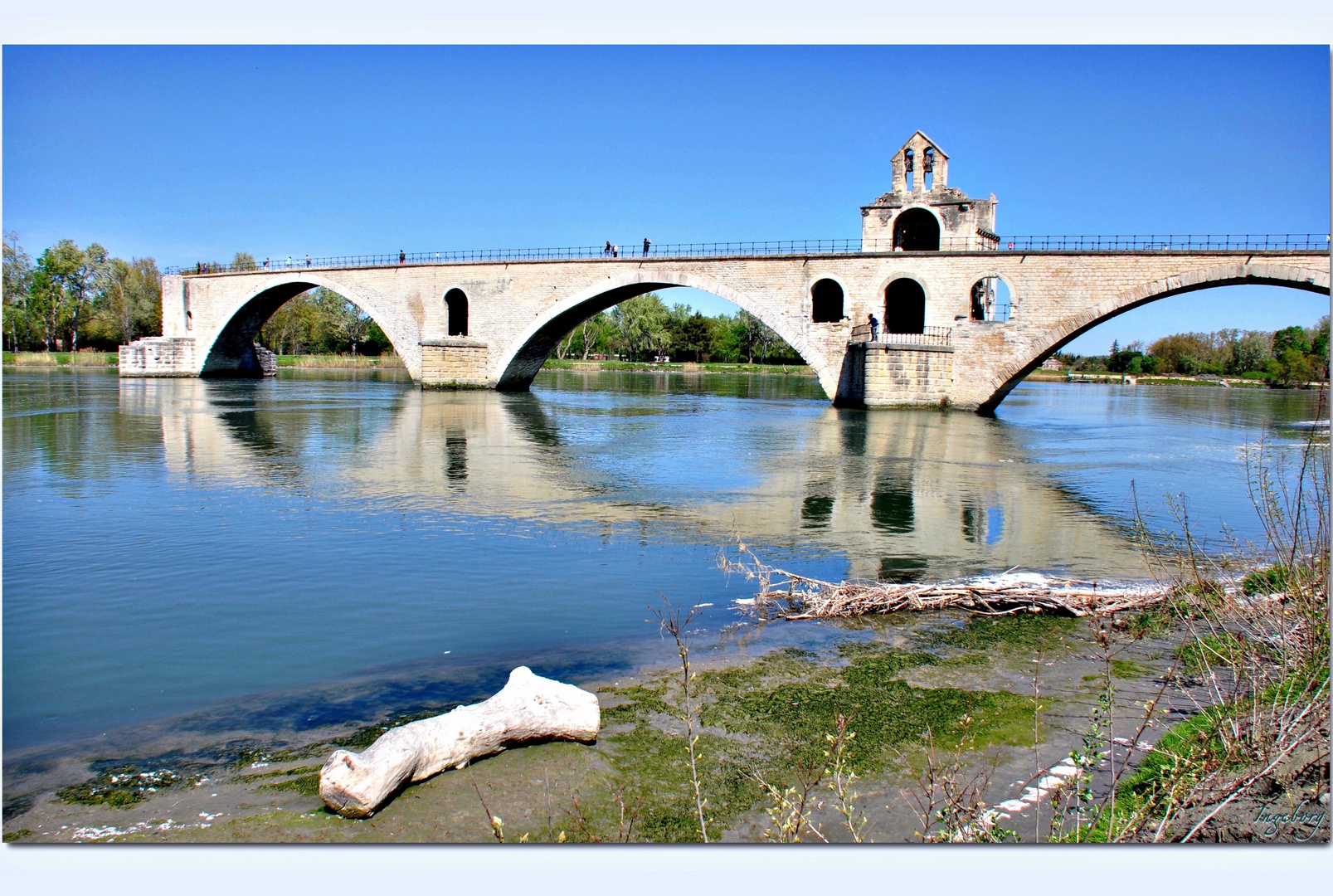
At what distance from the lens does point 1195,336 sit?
6203 cm

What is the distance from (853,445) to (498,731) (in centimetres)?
1627

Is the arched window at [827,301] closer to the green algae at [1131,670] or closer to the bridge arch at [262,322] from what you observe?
the bridge arch at [262,322]

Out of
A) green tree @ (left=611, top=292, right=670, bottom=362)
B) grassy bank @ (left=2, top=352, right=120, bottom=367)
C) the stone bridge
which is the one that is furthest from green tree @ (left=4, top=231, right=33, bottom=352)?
green tree @ (left=611, top=292, right=670, bottom=362)

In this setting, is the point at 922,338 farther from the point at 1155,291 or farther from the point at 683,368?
the point at 683,368

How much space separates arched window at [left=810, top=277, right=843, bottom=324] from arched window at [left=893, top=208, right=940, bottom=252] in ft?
11.4

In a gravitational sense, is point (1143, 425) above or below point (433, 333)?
below

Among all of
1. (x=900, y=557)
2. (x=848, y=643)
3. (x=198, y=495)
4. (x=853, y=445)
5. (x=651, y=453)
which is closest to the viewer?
(x=848, y=643)

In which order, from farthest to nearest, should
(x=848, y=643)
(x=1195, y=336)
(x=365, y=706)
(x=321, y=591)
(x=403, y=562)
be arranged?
(x=1195, y=336), (x=403, y=562), (x=321, y=591), (x=848, y=643), (x=365, y=706)

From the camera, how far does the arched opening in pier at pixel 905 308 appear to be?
35.0 m

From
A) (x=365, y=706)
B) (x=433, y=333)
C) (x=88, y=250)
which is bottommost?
(x=365, y=706)

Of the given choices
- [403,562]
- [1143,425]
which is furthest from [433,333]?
[403,562]

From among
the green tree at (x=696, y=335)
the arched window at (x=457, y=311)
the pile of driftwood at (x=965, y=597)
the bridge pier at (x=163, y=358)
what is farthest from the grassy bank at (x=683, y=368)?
the pile of driftwood at (x=965, y=597)

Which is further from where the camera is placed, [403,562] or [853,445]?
[853,445]

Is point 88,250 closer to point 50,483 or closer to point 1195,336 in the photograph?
point 50,483
